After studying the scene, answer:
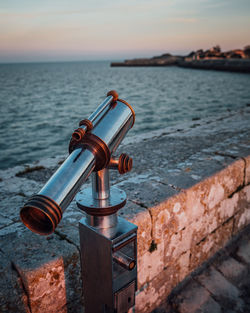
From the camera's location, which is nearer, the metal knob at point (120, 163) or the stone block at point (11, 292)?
the metal knob at point (120, 163)

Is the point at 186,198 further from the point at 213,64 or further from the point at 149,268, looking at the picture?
the point at 213,64

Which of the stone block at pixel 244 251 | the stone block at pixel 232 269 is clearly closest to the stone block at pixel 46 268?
the stone block at pixel 232 269

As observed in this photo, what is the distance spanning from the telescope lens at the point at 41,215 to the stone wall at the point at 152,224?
50 centimetres

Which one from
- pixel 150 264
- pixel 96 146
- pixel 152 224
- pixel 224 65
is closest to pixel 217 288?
pixel 150 264

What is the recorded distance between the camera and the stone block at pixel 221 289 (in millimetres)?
2158

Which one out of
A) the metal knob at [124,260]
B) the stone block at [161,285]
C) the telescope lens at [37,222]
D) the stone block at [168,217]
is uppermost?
the telescope lens at [37,222]

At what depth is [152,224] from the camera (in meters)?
1.82

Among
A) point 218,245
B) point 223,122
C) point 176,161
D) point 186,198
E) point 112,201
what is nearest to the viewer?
point 112,201

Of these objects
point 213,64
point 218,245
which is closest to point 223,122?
point 218,245

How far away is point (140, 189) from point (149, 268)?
58cm

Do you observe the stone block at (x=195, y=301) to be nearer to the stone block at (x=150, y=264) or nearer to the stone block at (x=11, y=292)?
the stone block at (x=150, y=264)

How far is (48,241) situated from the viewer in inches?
59.2

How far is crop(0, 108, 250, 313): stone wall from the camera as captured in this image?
132cm

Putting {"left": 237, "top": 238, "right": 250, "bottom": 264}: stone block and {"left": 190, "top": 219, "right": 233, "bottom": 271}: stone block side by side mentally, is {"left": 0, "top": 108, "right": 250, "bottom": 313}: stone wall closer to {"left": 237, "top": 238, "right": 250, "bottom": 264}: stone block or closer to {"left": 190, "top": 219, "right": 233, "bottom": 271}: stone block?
{"left": 190, "top": 219, "right": 233, "bottom": 271}: stone block
